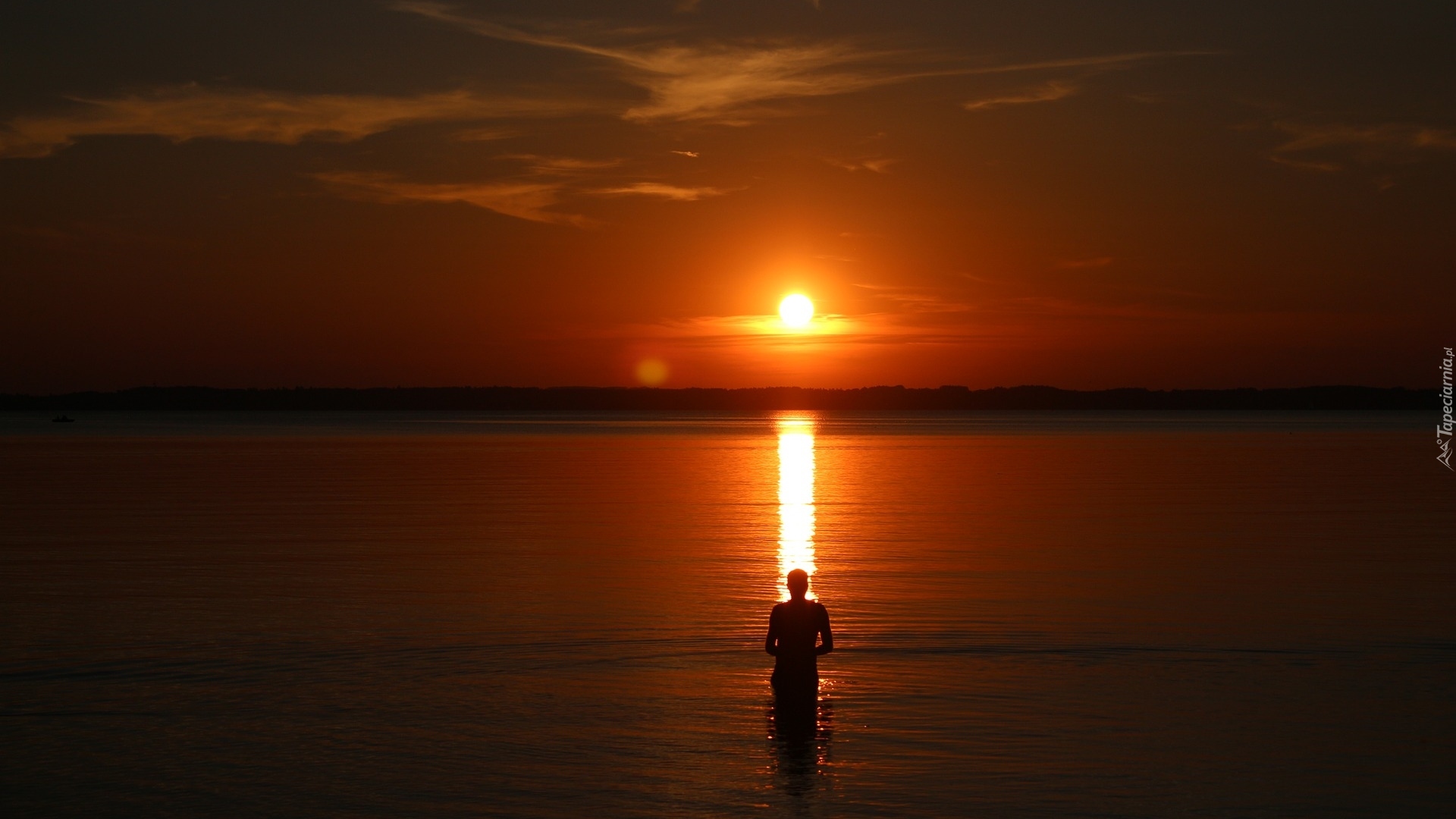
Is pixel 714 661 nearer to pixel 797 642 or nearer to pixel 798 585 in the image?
pixel 797 642

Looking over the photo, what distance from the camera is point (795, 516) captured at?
131 ft

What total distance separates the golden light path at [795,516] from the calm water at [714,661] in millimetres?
434

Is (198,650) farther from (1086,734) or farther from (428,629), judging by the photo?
(1086,734)

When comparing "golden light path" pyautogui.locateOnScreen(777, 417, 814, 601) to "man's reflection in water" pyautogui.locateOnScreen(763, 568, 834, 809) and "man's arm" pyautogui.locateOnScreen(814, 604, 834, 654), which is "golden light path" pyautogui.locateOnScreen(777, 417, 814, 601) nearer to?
"man's arm" pyautogui.locateOnScreen(814, 604, 834, 654)

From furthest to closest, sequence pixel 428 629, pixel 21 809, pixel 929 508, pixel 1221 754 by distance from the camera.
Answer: pixel 929 508 → pixel 428 629 → pixel 1221 754 → pixel 21 809

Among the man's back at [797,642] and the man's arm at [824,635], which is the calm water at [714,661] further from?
the man's arm at [824,635]

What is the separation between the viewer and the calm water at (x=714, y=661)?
12648mm

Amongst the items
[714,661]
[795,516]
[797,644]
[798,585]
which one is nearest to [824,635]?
[797,644]

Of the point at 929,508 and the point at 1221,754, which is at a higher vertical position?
the point at 929,508

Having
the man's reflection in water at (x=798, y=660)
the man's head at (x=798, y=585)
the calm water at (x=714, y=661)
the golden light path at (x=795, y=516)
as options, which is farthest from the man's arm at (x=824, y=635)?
the golden light path at (x=795, y=516)

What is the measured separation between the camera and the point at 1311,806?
12055 millimetres

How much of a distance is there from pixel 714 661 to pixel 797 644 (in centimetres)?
336

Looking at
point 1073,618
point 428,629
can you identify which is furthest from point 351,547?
point 1073,618

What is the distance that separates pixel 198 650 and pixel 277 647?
40.0 inches
